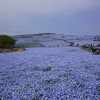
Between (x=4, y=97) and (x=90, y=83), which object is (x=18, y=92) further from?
(x=90, y=83)

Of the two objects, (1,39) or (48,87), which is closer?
(48,87)

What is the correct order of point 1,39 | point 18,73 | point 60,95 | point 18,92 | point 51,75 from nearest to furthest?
1. point 60,95
2. point 18,92
3. point 51,75
4. point 18,73
5. point 1,39

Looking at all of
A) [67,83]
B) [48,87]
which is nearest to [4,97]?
[48,87]

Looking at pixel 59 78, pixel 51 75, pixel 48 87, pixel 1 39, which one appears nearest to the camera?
pixel 48 87

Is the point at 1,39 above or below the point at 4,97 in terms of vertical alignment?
above

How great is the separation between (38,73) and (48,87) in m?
3.18

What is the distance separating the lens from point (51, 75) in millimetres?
11930

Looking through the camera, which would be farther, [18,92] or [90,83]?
[90,83]

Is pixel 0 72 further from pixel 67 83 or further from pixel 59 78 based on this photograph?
→ pixel 67 83

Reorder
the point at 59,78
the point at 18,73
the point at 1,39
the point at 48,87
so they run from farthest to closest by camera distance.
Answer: the point at 1,39, the point at 18,73, the point at 59,78, the point at 48,87

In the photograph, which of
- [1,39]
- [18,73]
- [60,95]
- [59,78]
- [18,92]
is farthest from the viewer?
[1,39]

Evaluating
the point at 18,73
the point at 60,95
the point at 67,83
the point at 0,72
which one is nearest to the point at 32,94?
the point at 60,95

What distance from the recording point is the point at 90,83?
32.3 ft

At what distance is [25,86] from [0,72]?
14.1 ft
